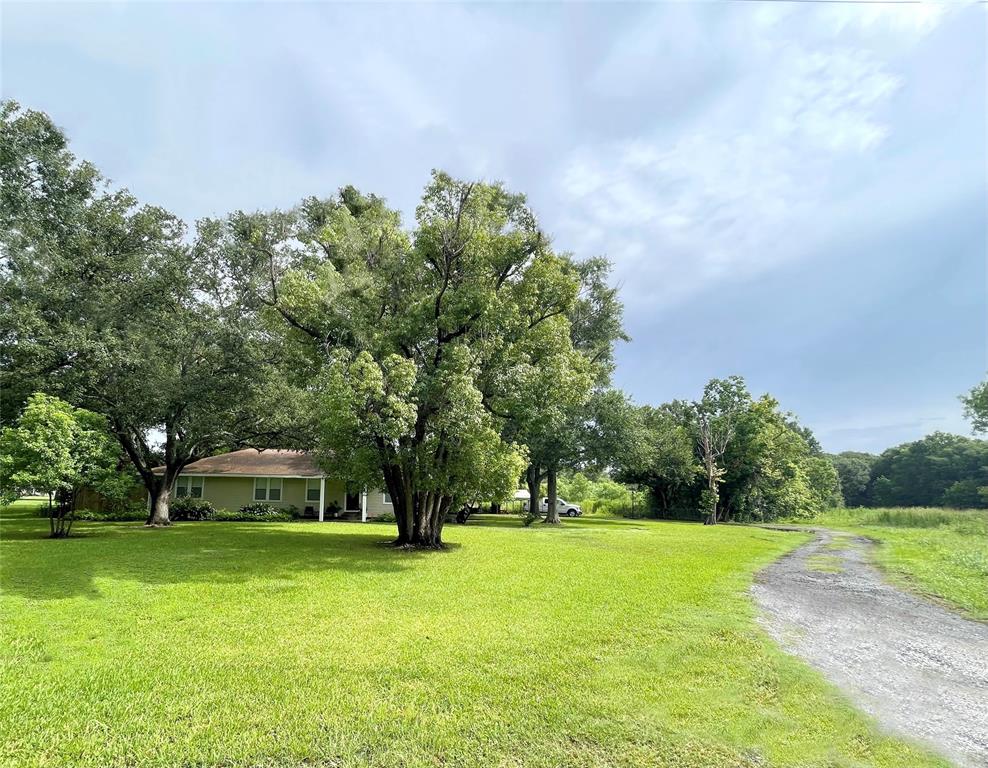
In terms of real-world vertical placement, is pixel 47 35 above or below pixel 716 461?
above

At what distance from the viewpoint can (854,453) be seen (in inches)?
3964

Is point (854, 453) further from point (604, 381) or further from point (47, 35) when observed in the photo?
point (47, 35)

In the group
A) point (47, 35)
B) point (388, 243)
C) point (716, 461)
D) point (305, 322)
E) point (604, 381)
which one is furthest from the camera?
point (716, 461)

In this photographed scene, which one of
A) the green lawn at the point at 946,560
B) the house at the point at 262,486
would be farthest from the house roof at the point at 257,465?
the green lawn at the point at 946,560

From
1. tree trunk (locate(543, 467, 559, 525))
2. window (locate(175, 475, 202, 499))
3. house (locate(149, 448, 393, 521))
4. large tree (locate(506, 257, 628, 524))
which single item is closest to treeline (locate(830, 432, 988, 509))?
large tree (locate(506, 257, 628, 524))

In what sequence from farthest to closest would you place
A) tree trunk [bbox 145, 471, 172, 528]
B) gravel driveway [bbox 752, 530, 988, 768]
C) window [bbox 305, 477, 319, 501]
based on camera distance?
1. window [bbox 305, 477, 319, 501]
2. tree trunk [bbox 145, 471, 172, 528]
3. gravel driveway [bbox 752, 530, 988, 768]

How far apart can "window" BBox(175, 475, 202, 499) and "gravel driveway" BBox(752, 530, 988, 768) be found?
87.2ft

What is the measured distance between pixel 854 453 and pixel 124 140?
117 m

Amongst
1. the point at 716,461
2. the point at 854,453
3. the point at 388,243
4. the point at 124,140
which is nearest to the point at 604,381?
the point at 716,461

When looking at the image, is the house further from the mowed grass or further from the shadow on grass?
the mowed grass

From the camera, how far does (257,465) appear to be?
93.0 ft

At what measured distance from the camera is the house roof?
1065 inches

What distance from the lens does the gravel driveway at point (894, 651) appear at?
4117 mm

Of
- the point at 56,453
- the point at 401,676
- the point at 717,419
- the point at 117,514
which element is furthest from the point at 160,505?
the point at 717,419
